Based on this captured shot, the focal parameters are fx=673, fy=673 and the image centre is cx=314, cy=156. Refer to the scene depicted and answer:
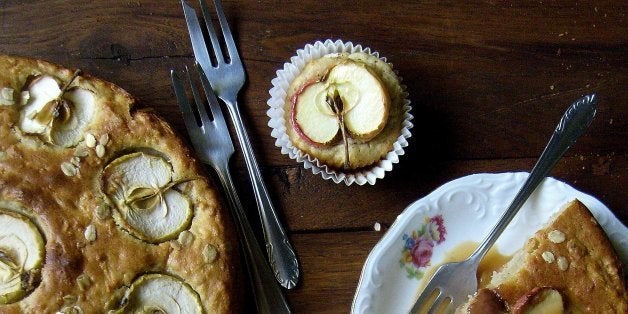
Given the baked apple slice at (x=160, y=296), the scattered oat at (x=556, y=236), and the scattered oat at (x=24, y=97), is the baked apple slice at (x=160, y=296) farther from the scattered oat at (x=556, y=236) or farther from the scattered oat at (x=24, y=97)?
the scattered oat at (x=556, y=236)

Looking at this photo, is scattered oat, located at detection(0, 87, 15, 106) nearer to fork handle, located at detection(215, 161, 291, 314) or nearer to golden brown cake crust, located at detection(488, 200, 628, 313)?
fork handle, located at detection(215, 161, 291, 314)

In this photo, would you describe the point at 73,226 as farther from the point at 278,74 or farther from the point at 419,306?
the point at 419,306

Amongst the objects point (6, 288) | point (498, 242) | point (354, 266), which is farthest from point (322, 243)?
point (6, 288)

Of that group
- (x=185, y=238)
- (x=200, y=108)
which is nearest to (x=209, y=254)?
(x=185, y=238)

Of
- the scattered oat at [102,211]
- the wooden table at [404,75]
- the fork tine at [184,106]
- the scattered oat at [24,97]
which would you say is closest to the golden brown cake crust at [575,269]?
the wooden table at [404,75]

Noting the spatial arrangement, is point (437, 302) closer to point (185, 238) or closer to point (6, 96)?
point (185, 238)

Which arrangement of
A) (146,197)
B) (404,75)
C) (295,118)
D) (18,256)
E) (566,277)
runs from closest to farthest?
(18,256)
(146,197)
(566,277)
(295,118)
(404,75)

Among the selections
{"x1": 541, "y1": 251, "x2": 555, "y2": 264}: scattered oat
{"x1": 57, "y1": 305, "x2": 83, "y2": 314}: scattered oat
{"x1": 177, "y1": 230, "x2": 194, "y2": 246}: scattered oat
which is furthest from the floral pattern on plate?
{"x1": 57, "y1": 305, "x2": 83, "y2": 314}: scattered oat

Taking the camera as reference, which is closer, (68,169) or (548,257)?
(68,169)
